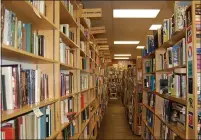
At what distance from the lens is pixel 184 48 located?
78.7 inches

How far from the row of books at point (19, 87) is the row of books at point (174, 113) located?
1.56m

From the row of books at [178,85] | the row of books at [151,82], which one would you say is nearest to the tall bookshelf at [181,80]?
the row of books at [178,85]

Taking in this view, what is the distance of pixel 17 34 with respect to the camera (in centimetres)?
126

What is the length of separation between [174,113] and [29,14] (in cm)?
200

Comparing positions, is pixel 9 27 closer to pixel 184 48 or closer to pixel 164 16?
pixel 184 48

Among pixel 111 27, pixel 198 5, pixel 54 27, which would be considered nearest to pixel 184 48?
pixel 198 5

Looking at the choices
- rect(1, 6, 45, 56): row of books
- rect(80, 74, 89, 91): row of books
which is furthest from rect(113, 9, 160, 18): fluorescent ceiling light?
rect(1, 6, 45, 56): row of books

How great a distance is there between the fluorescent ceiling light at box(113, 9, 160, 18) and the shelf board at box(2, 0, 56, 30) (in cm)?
257

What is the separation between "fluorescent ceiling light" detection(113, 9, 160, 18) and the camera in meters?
4.00

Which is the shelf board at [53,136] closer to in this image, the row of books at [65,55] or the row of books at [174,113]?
the row of books at [65,55]

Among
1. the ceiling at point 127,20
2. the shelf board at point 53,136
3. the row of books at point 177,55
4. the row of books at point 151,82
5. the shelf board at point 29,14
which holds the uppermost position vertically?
the ceiling at point 127,20

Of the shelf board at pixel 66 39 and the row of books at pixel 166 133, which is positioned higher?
the shelf board at pixel 66 39

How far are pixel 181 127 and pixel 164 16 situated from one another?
2792 millimetres

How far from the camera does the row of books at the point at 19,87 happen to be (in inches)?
47.3
